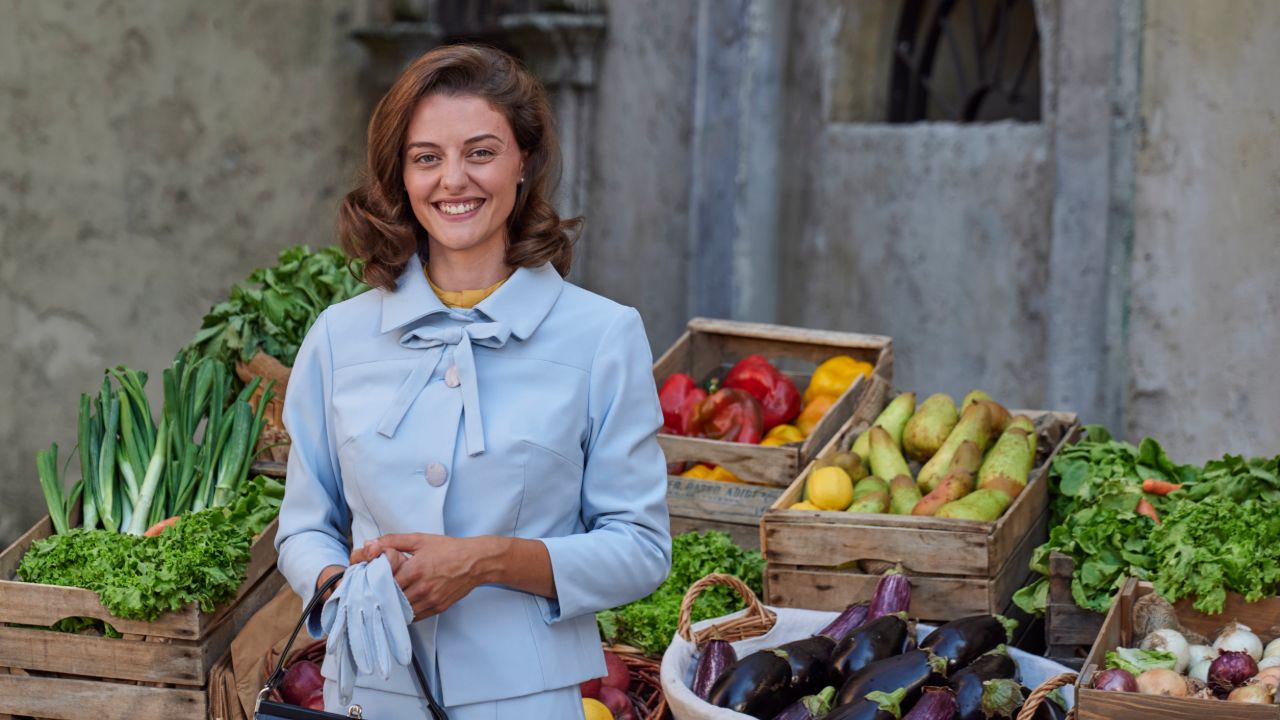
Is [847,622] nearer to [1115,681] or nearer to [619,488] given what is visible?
[1115,681]

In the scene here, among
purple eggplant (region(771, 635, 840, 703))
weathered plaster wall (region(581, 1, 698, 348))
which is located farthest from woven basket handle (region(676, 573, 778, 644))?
weathered plaster wall (region(581, 1, 698, 348))

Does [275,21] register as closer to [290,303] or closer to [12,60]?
[12,60]

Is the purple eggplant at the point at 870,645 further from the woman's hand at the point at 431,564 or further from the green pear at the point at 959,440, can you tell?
the woman's hand at the point at 431,564

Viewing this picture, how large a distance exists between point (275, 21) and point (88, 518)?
4.66 metres

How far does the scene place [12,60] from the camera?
6574mm

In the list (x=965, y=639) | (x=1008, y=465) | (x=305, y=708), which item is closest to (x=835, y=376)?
(x=1008, y=465)

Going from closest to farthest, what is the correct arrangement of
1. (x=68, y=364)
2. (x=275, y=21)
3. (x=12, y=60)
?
(x=12, y=60) < (x=68, y=364) < (x=275, y=21)

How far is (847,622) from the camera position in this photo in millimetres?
3561

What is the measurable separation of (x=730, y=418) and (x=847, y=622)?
3.73 ft

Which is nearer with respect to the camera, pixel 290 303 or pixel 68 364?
pixel 290 303

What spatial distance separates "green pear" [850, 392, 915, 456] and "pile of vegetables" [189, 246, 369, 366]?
1587mm

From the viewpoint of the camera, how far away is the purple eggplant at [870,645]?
3271 millimetres

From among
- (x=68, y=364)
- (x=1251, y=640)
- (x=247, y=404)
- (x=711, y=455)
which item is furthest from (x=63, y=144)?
(x=1251, y=640)

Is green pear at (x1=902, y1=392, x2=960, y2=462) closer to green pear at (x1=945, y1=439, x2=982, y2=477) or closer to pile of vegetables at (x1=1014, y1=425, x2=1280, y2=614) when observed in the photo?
green pear at (x1=945, y1=439, x2=982, y2=477)
